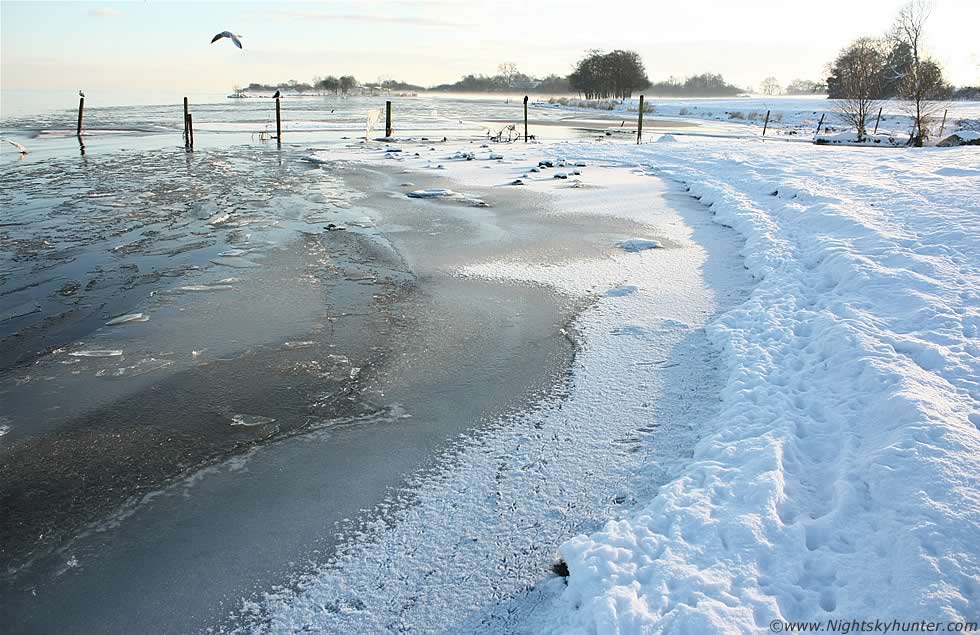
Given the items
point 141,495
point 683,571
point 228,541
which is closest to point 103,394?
point 141,495

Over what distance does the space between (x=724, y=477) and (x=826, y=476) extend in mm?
517

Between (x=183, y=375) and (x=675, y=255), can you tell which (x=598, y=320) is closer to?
(x=675, y=255)

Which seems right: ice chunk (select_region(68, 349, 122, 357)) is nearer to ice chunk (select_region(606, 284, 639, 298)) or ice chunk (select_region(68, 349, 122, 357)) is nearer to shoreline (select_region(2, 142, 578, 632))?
shoreline (select_region(2, 142, 578, 632))

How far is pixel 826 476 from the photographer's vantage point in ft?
10.4

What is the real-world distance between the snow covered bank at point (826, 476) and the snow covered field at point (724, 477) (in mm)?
11

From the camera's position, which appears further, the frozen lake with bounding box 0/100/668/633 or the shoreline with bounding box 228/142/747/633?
the frozen lake with bounding box 0/100/668/633

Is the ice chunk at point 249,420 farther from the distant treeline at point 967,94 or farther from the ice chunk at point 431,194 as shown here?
the distant treeline at point 967,94

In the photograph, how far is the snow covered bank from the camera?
7.66 ft

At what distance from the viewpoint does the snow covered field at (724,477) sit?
243cm

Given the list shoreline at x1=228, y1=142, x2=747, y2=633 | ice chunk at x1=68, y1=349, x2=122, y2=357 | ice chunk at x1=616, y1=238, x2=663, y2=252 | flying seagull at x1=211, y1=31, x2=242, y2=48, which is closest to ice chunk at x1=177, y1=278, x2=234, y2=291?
ice chunk at x1=68, y1=349, x2=122, y2=357

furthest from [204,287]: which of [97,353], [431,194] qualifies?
[431,194]

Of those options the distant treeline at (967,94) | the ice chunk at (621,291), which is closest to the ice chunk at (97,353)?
the ice chunk at (621,291)

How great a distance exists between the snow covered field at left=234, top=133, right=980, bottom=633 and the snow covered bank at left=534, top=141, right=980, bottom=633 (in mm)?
11

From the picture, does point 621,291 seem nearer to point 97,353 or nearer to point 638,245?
point 638,245
